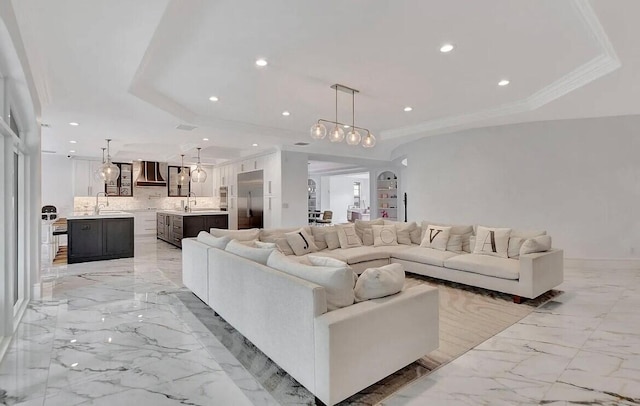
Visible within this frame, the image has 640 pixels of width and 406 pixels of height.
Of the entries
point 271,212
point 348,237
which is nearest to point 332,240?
point 348,237

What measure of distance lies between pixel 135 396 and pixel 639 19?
4472 mm

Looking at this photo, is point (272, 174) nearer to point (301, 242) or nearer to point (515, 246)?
point (301, 242)

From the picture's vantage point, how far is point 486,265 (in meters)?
4.13

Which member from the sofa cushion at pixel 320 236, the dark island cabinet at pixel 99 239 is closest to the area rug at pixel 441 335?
the sofa cushion at pixel 320 236

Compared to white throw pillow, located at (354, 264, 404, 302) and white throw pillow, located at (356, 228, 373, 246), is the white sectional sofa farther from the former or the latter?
white throw pillow, located at (356, 228, 373, 246)

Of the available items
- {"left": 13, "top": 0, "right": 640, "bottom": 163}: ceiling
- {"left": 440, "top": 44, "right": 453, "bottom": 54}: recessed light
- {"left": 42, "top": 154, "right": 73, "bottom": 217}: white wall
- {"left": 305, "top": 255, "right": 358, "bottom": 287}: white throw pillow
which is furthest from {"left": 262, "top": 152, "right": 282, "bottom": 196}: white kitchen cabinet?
{"left": 42, "top": 154, "right": 73, "bottom": 217}: white wall

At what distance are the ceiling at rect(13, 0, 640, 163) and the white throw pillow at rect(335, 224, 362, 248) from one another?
1.93 m

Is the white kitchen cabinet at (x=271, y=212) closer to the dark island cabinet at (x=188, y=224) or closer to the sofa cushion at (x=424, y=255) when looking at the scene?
the dark island cabinet at (x=188, y=224)

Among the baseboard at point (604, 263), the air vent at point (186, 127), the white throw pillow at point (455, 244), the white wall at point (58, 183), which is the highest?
the air vent at point (186, 127)

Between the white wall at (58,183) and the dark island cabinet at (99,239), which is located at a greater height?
the white wall at (58,183)

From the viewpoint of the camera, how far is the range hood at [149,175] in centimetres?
1051

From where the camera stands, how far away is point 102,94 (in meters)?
4.09

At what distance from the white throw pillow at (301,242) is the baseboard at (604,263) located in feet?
15.2

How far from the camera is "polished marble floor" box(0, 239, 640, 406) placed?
2.07 m
